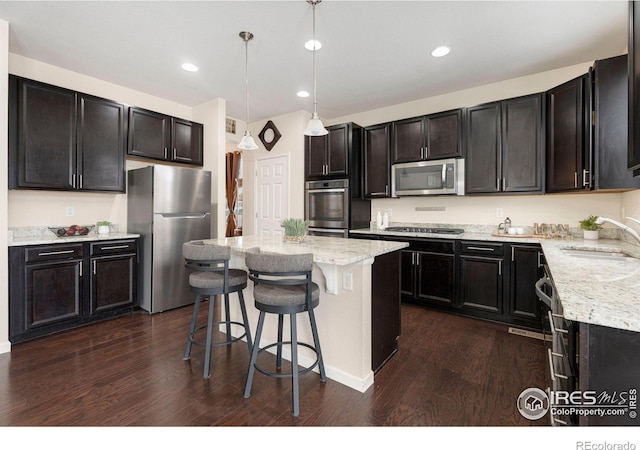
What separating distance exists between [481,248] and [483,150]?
3.79 ft

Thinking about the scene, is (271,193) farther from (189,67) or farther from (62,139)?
(62,139)

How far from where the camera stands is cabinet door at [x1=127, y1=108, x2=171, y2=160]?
3.71 meters

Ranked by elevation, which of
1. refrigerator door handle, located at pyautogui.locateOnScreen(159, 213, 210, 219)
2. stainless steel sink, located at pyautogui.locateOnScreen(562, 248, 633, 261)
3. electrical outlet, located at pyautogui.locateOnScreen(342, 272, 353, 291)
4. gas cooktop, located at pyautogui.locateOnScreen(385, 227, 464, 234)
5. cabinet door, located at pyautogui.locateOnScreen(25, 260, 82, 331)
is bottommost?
cabinet door, located at pyautogui.locateOnScreen(25, 260, 82, 331)

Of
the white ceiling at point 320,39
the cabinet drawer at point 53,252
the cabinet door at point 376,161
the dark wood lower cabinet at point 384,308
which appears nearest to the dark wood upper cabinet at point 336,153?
the cabinet door at point 376,161

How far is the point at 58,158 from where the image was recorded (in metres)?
3.11

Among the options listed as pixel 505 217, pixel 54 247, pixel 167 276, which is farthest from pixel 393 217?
pixel 54 247

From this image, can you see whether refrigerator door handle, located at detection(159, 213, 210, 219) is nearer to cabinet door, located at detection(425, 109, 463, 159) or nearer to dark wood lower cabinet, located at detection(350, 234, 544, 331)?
dark wood lower cabinet, located at detection(350, 234, 544, 331)

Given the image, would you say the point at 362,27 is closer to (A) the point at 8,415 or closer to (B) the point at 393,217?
(B) the point at 393,217

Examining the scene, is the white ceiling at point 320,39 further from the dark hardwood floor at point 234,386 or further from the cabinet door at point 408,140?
the dark hardwood floor at point 234,386

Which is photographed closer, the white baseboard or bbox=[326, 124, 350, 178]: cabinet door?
the white baseboard

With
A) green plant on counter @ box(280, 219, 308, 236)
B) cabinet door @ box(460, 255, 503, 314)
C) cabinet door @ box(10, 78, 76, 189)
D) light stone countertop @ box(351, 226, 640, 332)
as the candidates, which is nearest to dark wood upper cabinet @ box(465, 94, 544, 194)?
cabinet door @ box(460, 255, 503, 314)

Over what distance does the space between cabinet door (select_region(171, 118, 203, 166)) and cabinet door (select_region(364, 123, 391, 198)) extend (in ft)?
7.98

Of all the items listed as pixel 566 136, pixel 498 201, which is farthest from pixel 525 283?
pixel 566 136
